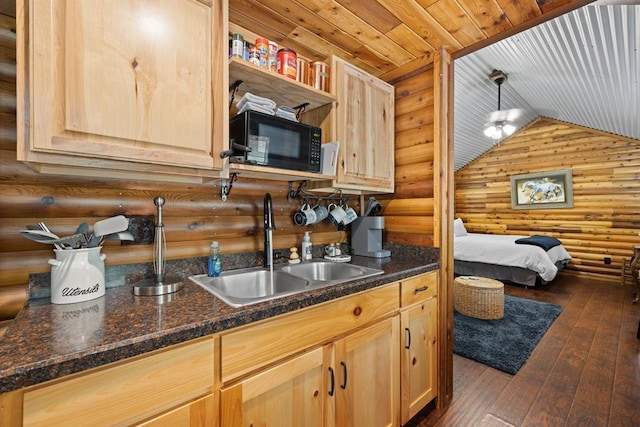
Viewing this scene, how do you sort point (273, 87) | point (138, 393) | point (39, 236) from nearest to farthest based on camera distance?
point (138, 393), point (39, 236), point (273, 87)

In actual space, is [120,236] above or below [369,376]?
above

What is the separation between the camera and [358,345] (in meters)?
1.30

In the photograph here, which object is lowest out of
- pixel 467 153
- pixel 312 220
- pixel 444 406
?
pixel 444 406

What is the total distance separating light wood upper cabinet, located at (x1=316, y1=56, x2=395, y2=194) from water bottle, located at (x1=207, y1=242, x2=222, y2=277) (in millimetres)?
674

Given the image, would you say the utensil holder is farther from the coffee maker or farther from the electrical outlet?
the coffee maker

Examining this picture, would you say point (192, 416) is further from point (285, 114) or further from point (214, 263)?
point (285, 114)

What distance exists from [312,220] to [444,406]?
1.44 meters

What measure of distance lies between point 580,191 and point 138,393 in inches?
270

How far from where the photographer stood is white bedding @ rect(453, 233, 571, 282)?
158 inches

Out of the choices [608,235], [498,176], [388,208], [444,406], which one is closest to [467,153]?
[498,176]

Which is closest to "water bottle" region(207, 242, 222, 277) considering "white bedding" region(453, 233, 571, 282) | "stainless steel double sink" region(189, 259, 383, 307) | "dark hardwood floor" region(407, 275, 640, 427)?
"stainless steel double sink" region(189, 259, 383, 307)

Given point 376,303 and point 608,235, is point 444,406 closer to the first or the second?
point 376,303

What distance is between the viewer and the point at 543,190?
556 centimetres

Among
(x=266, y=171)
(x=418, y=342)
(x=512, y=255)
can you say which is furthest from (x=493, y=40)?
(x=512, y=255)
